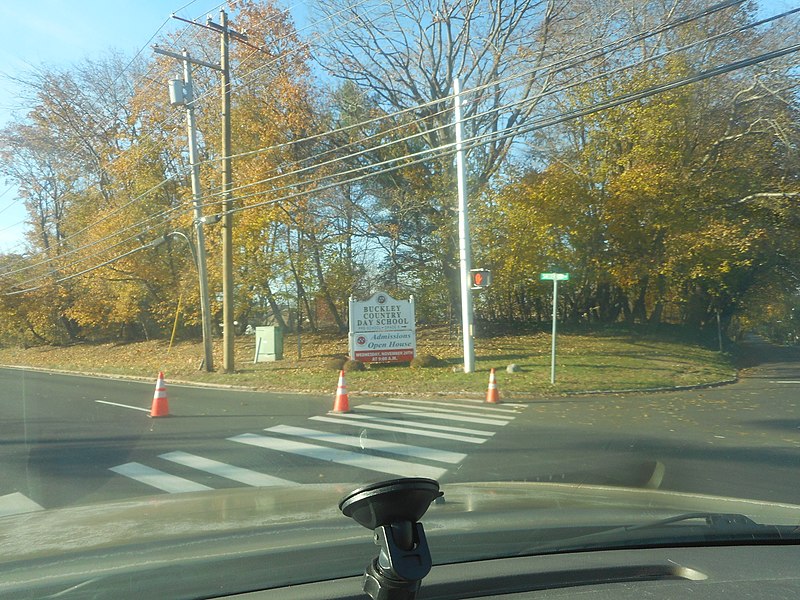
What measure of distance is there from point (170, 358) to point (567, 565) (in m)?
30.1

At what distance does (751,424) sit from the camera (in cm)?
1214

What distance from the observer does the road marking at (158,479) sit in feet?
25.2

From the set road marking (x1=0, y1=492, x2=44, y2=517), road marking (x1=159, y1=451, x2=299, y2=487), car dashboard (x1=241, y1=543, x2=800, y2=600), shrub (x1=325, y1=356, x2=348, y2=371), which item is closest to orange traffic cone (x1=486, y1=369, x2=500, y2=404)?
shrub (x1=325, y1=356, x2=348, y2=371)

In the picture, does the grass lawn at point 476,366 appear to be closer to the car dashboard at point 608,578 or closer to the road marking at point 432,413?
the road marking at point 432,413

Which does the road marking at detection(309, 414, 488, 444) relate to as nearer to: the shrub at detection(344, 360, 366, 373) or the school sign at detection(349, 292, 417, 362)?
the shrub at detection(344, 360, 366, 373)

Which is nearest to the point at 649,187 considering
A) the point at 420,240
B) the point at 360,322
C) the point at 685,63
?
the point at 685,63

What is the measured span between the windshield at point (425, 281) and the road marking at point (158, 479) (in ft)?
0.48

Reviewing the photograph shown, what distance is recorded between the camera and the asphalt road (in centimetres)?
781

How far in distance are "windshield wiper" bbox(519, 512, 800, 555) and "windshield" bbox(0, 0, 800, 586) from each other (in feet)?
0.09

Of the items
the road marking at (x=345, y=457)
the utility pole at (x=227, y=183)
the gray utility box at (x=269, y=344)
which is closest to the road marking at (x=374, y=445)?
the road marking at (x=345, y=457)

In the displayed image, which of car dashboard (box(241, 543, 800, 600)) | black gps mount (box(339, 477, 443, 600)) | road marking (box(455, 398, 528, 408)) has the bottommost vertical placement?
road marking (box(455, 398, 528, 408))

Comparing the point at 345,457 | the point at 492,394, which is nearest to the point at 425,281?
the point at 492,394

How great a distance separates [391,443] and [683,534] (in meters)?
7.02

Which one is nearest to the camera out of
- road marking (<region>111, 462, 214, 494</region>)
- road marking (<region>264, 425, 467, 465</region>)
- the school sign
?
road marking (<region>111, 462, 214, 494</region>)
